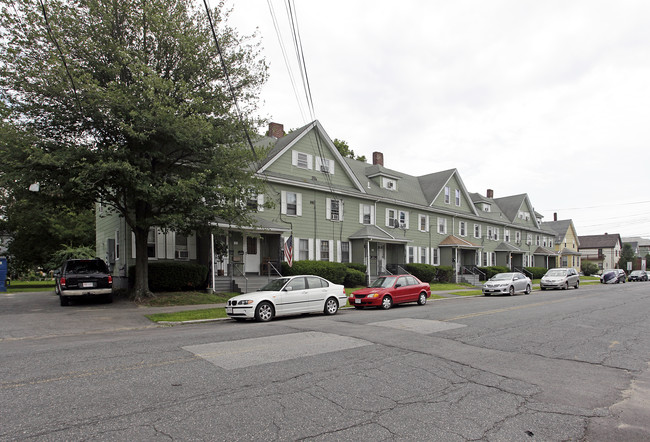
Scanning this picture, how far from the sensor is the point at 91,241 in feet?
139

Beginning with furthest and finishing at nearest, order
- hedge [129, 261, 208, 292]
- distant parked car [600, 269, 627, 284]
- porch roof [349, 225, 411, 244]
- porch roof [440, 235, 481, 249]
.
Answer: distant parked car [600, 269, 627, 284] < porch roof [440, 235, 481, 249] < porch roof [349, 225, 411, 244] < hedge [129, 261, 208, 292]

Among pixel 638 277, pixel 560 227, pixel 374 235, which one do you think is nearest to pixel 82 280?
pixel 374 235

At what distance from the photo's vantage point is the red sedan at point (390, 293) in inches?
652

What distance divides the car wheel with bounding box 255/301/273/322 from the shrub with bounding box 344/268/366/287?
12976 millimetres

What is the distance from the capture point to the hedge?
19484 mm

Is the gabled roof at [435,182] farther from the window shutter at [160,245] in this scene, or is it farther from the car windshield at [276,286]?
the car windshield at [276,286]

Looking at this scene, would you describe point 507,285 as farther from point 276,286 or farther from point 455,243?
point 276,286

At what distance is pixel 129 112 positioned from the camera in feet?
47.9

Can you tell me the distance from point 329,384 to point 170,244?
57.8ft

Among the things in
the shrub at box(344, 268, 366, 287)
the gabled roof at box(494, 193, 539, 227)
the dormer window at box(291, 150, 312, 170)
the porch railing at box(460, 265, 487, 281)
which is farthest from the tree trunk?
the gabled roof at box(494, 193, 539, 227)

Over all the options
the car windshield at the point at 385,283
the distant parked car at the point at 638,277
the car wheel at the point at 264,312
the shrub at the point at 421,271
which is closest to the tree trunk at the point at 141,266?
the car wheel at the point at 264,312

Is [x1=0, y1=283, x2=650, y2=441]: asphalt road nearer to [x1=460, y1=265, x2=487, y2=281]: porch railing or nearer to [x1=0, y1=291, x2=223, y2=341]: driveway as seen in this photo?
[x1=0, y1=291, x2=223, y2=341]: driveway

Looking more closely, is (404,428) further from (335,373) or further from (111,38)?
(111,38)

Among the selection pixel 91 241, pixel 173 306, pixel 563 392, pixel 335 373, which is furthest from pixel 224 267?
pixel 91 241
